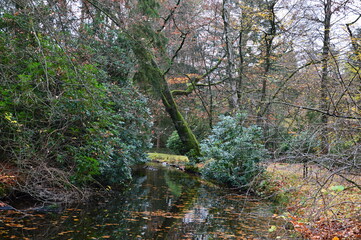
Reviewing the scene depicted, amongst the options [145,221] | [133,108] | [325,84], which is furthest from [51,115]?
[133,108]

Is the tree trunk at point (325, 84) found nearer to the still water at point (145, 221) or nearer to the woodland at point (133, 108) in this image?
the woodland at point (133, 108)

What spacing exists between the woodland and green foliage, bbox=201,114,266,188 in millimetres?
44

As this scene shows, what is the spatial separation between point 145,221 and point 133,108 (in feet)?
15.9

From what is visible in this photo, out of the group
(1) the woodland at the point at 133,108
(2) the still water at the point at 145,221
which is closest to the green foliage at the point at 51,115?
(1) the woodland at the point at 133,108

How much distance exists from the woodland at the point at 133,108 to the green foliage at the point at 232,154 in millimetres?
44

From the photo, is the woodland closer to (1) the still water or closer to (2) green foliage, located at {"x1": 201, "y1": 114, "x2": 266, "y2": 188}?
(2) green foliage, located at {"x1": 201, "y1": 114, "x2": 266, "y2": 188}

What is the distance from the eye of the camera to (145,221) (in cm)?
558

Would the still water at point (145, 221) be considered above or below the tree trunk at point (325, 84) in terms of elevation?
below

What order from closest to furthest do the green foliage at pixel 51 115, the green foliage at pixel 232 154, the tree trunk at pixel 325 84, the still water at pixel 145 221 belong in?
1. the tree trunk at pixel 325 84
2. the still water at pixel 145 221
3. the green foliage at pixel 51 115
4. the green foliage at pixel 232 154


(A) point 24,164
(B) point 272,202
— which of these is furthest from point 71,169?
(B) point 272,202

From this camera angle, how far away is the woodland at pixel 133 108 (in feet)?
12.8

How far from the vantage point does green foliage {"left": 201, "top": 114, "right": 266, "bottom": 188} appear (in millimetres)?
9516

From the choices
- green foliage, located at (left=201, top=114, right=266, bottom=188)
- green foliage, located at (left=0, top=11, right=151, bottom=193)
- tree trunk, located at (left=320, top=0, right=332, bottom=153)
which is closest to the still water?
green foliage, located at (left=0, top=11, right=151, bottom=193)

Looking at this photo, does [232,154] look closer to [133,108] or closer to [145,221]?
[133,108]
